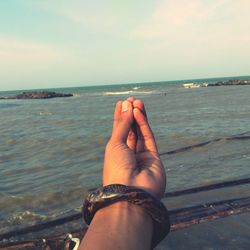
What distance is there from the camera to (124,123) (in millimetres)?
2633

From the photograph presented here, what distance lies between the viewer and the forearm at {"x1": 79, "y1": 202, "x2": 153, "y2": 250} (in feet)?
5.34

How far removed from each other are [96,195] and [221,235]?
98.5 inches

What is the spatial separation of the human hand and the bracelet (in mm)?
132

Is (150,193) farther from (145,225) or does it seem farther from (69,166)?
(69,166)

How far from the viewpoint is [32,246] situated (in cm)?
382

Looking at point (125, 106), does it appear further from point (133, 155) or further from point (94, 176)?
point (94, 176)

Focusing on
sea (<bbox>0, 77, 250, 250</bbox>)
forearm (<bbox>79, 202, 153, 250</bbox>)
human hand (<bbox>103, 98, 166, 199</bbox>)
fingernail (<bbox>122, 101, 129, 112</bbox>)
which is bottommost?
sea (<bbox>0, 77, 250, 250</bbox>)

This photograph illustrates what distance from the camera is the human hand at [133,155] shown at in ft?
7.09

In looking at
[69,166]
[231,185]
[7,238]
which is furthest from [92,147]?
[7,238]

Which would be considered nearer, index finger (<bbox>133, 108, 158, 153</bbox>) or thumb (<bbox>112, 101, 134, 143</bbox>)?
thumb (<bbox>112, 101, 134, 143</bbox>)

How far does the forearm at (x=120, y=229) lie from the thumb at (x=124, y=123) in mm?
694

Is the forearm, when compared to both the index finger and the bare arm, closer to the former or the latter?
the bare arm

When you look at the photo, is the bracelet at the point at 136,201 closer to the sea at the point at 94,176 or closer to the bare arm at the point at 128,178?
the bare arm at the point at 128,178

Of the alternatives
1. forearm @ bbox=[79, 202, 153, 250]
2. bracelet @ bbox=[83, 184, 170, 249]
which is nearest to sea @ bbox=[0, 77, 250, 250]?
bracelet @ bbox=[83, 184, 170, 249]
